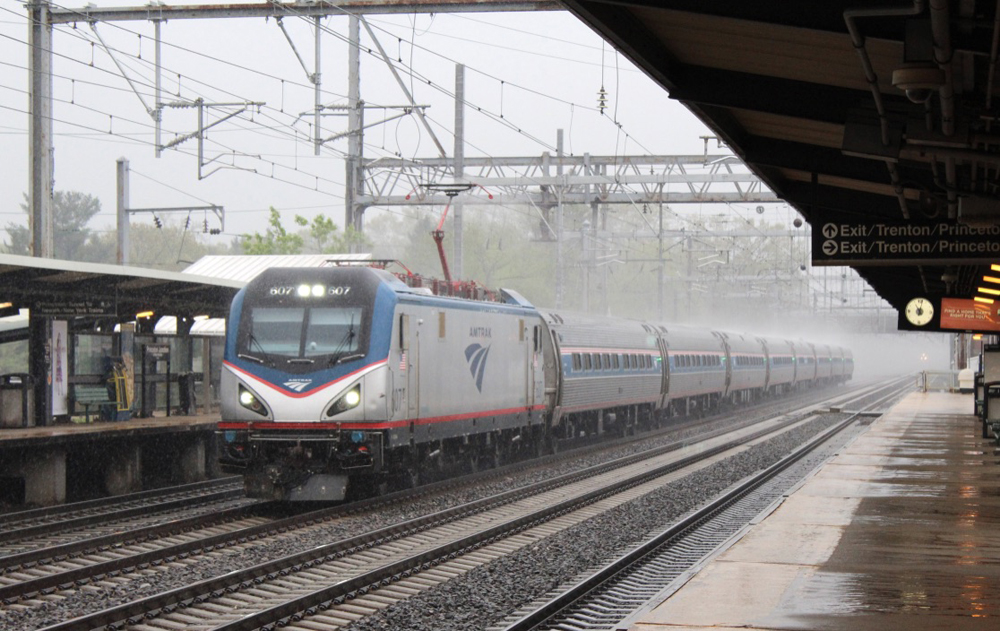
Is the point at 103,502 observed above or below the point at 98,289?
below

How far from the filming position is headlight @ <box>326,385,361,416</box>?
15440 mm

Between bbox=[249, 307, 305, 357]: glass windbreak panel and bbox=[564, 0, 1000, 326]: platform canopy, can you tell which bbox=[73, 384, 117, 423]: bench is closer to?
bbox=[249, 307, 305, 357]: glass windbreak panel

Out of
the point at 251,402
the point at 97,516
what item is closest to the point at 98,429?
the point at 97,516

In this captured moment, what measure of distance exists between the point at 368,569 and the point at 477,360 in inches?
302

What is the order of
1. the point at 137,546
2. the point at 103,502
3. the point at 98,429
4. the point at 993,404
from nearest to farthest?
the point at 137,546, the point at 103,502, the point at 98,429, the point at 993,404

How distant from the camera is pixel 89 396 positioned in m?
20.5

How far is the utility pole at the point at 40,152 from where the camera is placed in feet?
58.5

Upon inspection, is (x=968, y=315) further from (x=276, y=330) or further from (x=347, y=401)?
(x=276, y=330)

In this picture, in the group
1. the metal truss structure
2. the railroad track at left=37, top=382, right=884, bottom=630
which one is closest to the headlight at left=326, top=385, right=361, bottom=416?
the railroad track at left=37, top=382, right=884, bottom=630

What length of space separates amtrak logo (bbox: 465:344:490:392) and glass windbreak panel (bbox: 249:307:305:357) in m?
3.52

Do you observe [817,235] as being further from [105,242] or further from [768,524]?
[105,242]

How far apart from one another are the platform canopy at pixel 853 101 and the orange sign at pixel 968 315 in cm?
706

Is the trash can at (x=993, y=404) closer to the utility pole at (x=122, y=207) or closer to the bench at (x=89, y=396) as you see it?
the bench at (x=89, y=396)

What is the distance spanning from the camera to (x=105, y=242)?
84438 millimetres
